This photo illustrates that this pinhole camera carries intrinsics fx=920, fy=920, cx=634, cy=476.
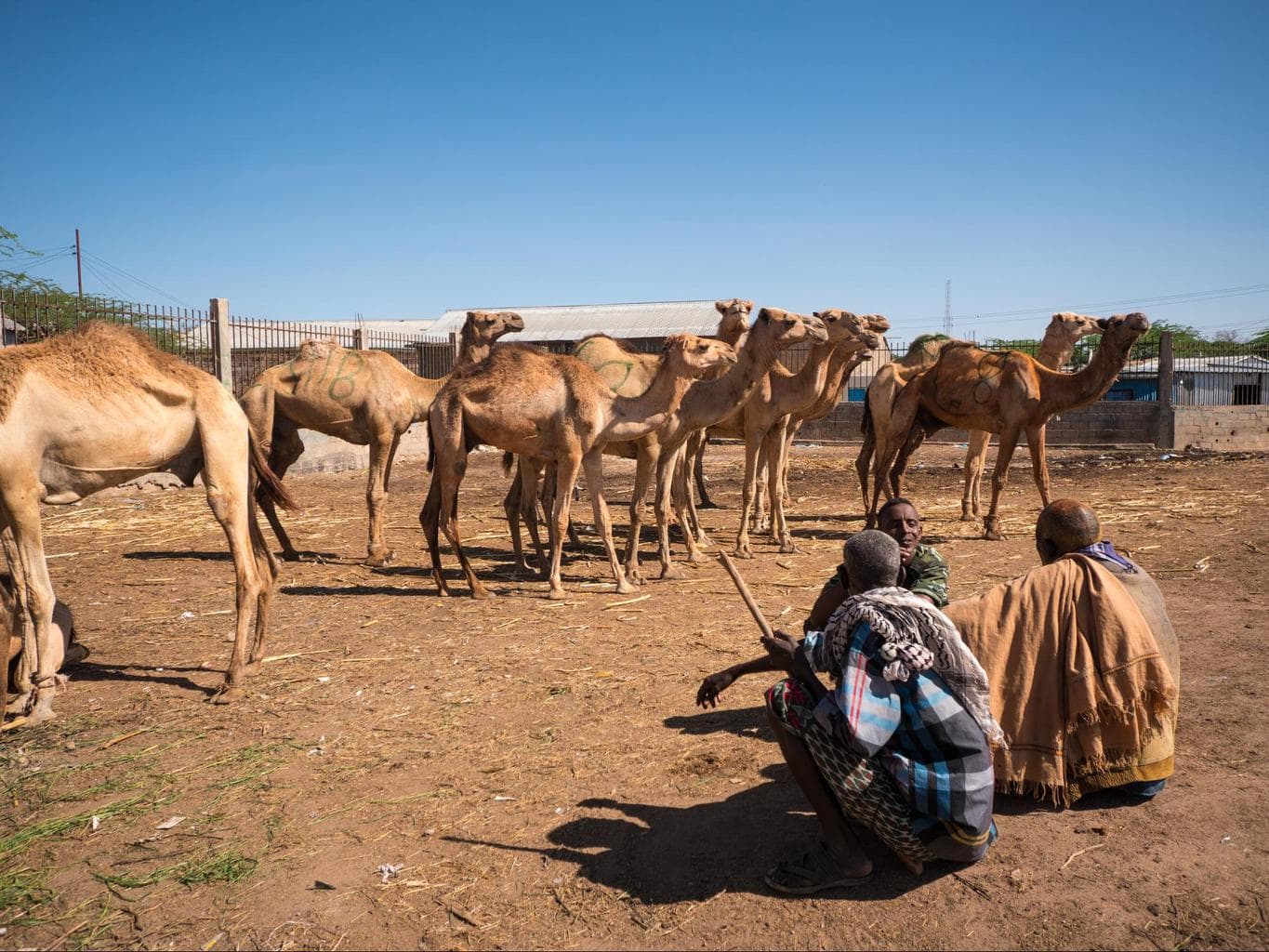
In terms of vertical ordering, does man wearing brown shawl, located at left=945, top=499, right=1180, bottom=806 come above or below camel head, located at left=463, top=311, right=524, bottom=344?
below

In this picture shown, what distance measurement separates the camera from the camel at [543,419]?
9.30 m

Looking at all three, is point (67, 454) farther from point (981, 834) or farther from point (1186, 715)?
point (1186, 715)

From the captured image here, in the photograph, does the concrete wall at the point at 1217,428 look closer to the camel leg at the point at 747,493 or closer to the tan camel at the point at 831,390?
the tan camel at the point at 831,390

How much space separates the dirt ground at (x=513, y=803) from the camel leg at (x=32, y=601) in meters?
0.23

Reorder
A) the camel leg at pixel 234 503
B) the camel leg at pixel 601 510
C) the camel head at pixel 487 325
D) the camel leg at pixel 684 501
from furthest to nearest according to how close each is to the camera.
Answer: the camel head at pixel 487 325 < the camel leg at pixel 684 501 < the camel leg at pixel 601 510 < the camel leg at pixel 234 503

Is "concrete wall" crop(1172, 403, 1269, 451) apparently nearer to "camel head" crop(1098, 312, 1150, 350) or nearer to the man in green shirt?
"camel head" crop(1098, 312, 1150, 350)

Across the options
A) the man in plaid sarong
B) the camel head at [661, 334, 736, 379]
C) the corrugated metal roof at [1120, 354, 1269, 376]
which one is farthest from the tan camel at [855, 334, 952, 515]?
the corrugated metal roof at [1120, 354, 1269, 376]

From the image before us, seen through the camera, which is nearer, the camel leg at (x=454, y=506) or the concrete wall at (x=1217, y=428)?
the camel leg at (x=454, y=506)

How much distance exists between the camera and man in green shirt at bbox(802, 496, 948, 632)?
4898 millimetres

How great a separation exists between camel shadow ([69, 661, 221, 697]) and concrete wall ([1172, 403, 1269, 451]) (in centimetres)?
2467

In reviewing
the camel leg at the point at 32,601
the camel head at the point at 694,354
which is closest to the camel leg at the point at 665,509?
the camel head at the point at 694,354

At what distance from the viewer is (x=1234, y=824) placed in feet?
14.0

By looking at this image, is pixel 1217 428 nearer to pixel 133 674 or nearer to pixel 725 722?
pixel 725 722

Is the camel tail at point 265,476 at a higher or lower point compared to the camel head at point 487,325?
lower
